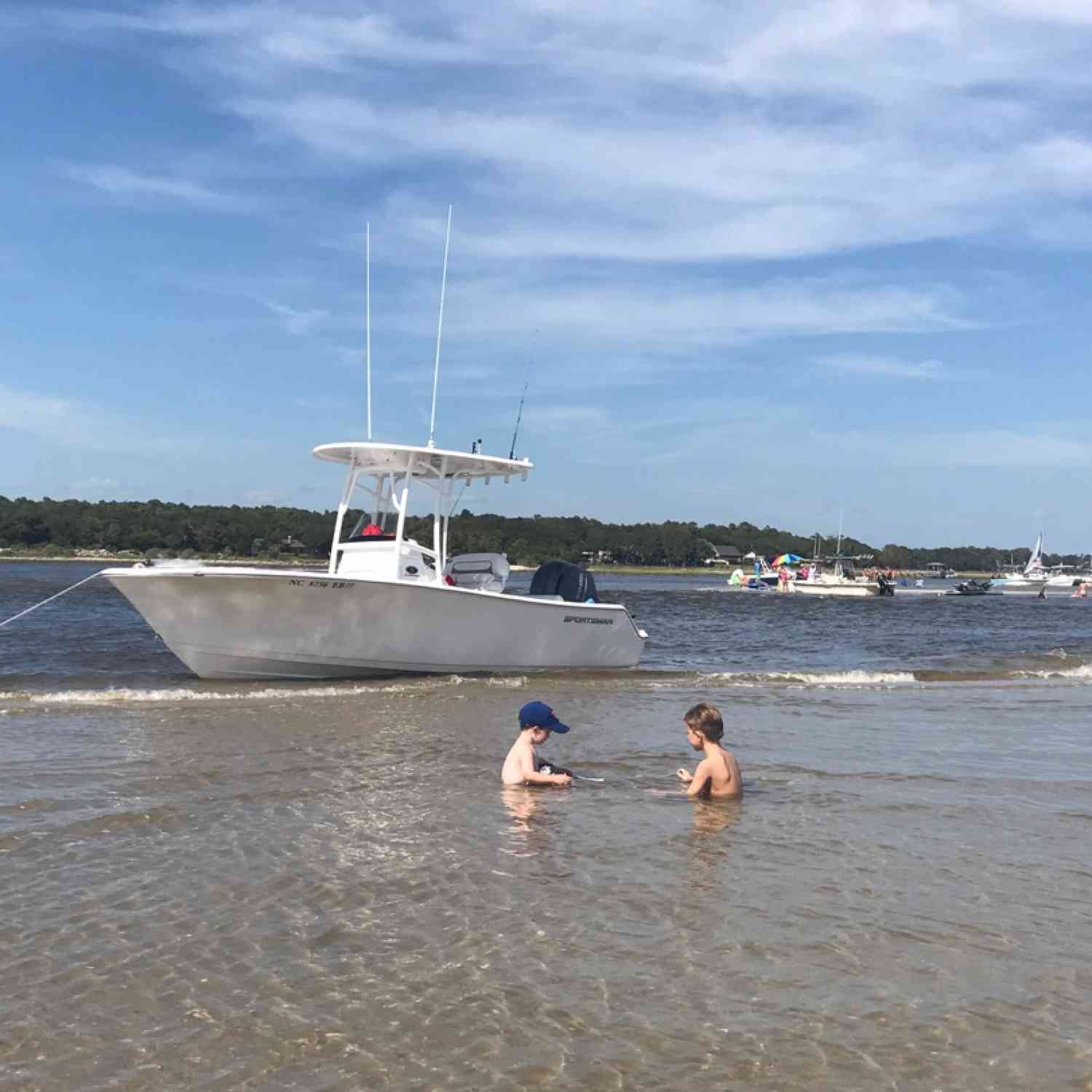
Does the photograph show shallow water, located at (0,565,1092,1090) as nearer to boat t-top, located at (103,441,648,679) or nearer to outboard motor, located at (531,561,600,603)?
boat t-top, located at (103,441,648,679)

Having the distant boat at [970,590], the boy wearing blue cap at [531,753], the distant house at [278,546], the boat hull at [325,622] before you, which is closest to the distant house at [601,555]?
the distant house at [278,546]

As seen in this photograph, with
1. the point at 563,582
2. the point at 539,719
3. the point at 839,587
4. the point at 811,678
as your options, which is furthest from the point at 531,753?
the point at 839,587

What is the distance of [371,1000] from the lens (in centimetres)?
456

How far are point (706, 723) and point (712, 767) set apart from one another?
354 millimetres

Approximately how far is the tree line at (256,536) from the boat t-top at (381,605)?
4967 cm

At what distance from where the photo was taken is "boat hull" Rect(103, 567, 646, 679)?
50.1 feet

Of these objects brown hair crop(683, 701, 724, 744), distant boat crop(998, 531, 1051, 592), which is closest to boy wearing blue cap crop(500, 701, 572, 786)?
brown hair crop(683, 701, 724, 744)

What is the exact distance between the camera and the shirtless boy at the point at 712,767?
849 centimetres

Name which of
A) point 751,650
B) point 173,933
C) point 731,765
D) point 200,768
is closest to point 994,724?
point 731,765

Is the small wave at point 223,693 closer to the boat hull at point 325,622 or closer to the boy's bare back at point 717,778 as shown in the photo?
the boat hull at point 325,622

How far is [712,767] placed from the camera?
8.48 meters

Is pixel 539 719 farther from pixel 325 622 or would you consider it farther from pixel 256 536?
pixel 256 536

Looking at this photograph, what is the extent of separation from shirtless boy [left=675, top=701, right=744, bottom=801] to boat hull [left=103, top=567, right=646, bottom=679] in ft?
24.6

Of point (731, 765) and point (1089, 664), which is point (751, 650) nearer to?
point (1089, 664)
